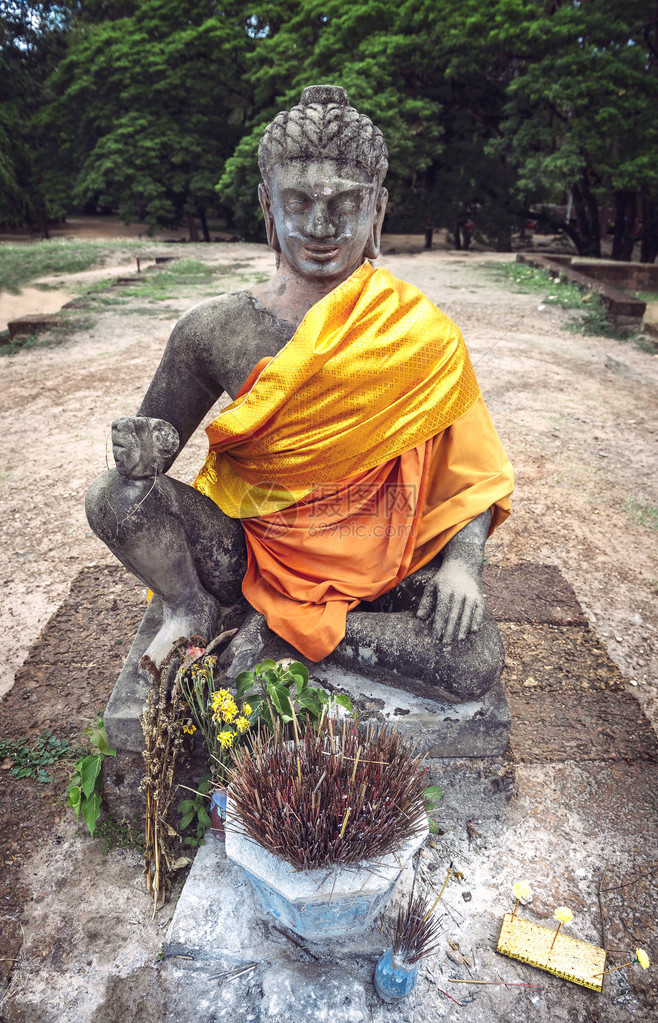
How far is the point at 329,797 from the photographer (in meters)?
1.58

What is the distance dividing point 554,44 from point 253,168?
22.6 ft

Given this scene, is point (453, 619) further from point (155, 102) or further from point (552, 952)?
point (155, 102)

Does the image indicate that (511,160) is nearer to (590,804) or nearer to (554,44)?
(554,44)

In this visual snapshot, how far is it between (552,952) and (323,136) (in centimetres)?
241

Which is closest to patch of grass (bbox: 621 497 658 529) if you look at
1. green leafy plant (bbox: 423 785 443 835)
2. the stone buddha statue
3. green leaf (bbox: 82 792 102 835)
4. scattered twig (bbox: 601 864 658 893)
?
the stone buddha statue

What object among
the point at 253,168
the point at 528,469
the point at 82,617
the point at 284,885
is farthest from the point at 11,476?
the point at 253,168

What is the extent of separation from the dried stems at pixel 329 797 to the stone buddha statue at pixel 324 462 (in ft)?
1.51

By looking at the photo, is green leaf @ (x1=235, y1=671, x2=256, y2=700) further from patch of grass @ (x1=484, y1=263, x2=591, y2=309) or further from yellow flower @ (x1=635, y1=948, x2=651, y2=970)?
Result: patch of grass @ (x1=484, y1=263, x2=591, y2=309)

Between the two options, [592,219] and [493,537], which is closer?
[493,537]

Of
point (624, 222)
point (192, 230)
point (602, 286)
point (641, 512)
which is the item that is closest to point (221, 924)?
point (641, 512)

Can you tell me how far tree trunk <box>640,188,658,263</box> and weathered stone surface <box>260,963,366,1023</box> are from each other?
1624cm

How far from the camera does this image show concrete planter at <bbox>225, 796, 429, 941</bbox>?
5.09ft

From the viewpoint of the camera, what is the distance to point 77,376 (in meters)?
7.32

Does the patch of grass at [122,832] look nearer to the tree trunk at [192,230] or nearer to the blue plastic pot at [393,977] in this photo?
the blue plastic pot at [393,977]
